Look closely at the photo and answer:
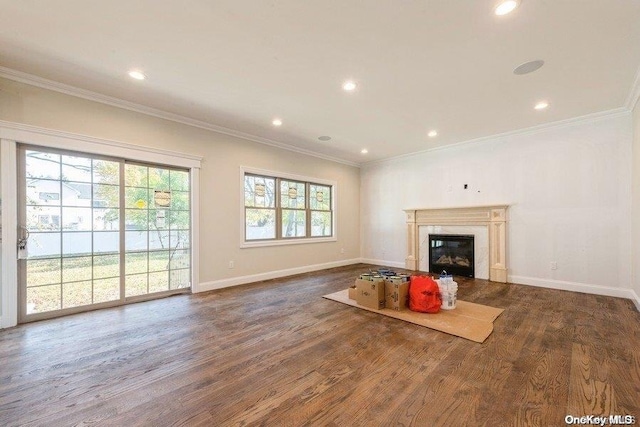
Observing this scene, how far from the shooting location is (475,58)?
2748 millimetres

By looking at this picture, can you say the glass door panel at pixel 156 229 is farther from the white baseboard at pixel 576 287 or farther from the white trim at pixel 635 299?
the white trim at pixel 635 299

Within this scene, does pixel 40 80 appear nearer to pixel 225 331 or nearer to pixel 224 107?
pixel 224 107

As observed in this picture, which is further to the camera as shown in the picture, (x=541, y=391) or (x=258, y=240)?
(x=258, y=240)

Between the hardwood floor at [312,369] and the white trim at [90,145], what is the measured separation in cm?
212

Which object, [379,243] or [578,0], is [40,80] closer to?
[578,0]

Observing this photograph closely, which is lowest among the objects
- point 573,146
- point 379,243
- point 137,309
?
point 137,309

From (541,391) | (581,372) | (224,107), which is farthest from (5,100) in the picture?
(581,372)

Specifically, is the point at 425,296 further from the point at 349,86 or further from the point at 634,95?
the point at 634,95

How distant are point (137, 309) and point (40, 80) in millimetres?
2990

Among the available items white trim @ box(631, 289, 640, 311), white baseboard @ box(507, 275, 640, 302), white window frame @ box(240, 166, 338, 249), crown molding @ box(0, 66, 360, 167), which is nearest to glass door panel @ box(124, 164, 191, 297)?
crown molding @ box(0, 66, 360, 167)

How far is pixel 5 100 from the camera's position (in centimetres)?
304

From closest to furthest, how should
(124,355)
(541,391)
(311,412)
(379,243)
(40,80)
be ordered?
(311,412) < (541,391) < (124,355) < (40,80) < (379,243)

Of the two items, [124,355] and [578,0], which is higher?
[578,0]

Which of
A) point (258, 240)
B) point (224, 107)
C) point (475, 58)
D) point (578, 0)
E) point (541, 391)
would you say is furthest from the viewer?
point (258, 240)
